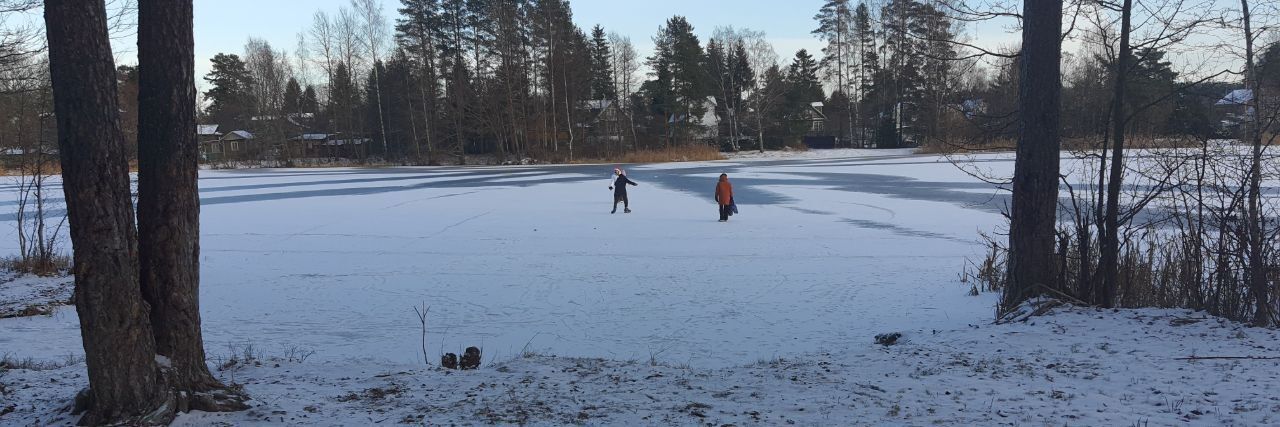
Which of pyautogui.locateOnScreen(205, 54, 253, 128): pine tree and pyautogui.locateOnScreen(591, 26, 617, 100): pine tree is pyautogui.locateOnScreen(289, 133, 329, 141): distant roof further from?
pyautogui.locateOnScreen(591, 26, 617, 100): pine tree

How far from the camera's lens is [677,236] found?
14609 millimetres

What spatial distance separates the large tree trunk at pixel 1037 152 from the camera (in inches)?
269

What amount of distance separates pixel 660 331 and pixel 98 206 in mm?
5329

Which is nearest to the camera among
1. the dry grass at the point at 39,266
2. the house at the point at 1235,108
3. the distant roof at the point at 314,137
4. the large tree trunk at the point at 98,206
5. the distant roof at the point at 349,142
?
the large tree trunk at the point at 98,206

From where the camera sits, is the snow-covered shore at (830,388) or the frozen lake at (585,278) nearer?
the snow-covered shore at (830,388)

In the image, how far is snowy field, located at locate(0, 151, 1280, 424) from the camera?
408cm

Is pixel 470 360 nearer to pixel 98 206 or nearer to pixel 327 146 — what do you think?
pixel 98 206

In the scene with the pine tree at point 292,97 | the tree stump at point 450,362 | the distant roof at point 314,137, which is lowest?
the tree stump at point 450,362

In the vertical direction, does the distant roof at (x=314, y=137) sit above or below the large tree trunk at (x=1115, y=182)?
above

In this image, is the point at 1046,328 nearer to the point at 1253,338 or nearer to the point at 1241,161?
the point at 1253,338

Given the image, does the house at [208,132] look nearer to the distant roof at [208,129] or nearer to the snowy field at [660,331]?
the distant roof at [208,129]

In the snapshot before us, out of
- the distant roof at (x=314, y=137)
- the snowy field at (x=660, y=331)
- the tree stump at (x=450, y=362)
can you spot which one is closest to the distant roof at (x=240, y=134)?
the distant roof at (x=314, y=137)

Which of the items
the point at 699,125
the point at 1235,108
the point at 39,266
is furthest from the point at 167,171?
the point at 699,125

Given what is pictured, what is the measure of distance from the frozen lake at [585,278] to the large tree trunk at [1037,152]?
2.36 feet
